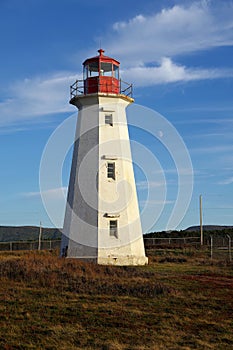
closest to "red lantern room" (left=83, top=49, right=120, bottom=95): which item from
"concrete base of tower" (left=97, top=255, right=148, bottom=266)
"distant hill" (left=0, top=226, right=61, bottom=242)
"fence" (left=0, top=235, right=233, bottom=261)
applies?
"concrete base of tower" (left=97, top=255, right=148, bottom=266)

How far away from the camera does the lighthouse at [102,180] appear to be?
2398 centimetres

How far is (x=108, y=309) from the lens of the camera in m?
12.7

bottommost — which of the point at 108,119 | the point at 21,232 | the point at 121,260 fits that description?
the point at 121,260

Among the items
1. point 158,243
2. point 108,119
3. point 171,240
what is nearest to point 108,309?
point 108,119

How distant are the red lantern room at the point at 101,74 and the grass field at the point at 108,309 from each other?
383 inches

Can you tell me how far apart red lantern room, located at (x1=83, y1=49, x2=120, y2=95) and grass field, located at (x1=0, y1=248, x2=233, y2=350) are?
973 centimetres

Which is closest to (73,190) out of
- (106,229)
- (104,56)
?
(106,229)

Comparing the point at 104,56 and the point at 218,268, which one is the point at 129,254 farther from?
the point at 104,56

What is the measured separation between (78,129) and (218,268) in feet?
32.6

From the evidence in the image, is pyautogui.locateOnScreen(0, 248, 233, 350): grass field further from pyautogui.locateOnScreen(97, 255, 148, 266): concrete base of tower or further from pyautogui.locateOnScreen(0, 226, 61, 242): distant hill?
pyautogui.locateOnScreen(0, 226, 61, 242): distant hill

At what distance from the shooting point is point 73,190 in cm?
2495

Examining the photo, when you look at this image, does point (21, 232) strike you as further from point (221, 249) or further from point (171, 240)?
point (221, 249)

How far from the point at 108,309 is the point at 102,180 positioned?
479 inches

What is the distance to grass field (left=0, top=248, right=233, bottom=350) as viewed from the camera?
1011 cm
